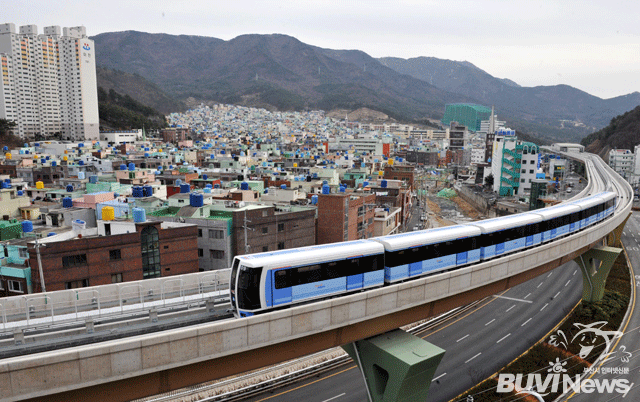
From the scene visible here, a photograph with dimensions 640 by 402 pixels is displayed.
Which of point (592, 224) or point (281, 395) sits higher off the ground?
point (592, 224)

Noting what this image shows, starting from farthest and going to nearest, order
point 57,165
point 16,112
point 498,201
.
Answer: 1. point 16,112
2. point 498,201
3. point 57,165

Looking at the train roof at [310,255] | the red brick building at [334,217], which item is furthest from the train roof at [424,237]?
the red brick building at [334,217]

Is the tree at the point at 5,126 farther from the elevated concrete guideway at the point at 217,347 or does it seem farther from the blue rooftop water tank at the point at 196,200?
the elevated concrete guideway at the point at 217,347

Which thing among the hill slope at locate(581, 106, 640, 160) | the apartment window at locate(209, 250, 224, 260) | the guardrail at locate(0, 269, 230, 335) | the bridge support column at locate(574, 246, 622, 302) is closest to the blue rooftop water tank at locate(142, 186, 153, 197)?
the apartment window at locate(209, 250, 224, 260)

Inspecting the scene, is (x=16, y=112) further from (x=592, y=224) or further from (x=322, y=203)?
(x=592, y=224)

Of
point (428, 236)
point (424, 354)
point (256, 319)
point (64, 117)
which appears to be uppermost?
point (64, 117)

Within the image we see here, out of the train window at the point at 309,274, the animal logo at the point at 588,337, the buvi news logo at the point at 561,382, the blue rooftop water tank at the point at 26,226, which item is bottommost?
the buvi news logo at the point at 561,382

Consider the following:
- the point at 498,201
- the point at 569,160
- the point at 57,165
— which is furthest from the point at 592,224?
the point at 569,160
